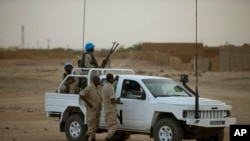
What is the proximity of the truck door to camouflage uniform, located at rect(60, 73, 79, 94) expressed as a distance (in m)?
1.57

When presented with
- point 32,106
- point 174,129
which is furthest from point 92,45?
point 32,106

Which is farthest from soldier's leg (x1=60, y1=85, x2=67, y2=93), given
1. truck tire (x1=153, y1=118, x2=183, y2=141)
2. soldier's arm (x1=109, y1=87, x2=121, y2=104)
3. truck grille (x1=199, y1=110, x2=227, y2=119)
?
truck grille (x1=199, y1=110, x2=227, y2=119)

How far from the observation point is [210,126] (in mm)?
15969

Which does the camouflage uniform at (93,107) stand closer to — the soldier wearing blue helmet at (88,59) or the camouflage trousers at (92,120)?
the camouflage trousers at (92,120)

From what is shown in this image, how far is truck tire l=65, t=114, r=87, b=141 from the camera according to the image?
1791cm

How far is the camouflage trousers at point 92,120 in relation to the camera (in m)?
17.1

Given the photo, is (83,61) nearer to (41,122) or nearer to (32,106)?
(41,122)

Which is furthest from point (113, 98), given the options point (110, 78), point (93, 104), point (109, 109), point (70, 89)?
point (70, 89)

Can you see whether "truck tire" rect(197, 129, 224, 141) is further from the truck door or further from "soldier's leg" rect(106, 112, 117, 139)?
"soldier's leg" rect(106, 112, 117, 139)

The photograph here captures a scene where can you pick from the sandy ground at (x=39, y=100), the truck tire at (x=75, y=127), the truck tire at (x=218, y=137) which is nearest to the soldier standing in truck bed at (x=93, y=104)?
the truck tire at (x=75, y=127)

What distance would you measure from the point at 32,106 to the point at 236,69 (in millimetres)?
30941

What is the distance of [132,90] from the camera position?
17266mm

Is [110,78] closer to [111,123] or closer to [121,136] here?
[111,123]

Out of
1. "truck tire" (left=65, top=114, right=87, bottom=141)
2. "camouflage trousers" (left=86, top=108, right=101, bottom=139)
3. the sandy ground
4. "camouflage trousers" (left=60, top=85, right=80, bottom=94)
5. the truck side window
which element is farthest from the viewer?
the sandy ground
